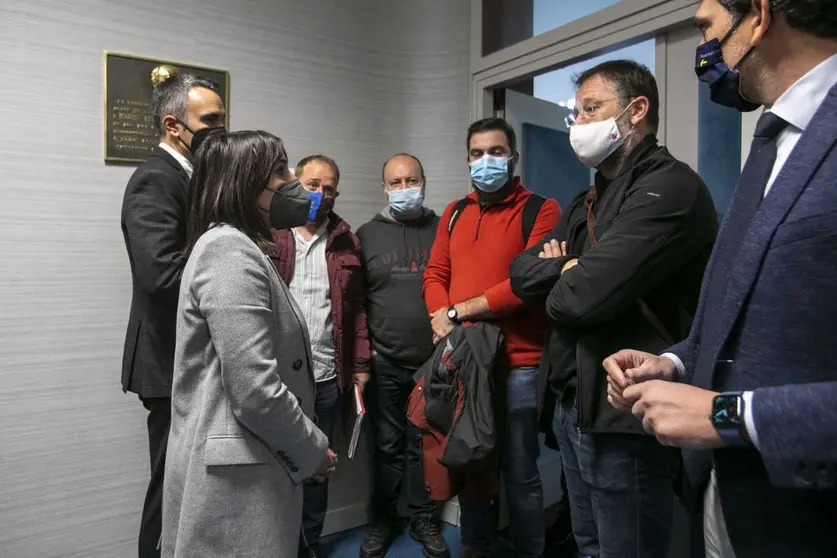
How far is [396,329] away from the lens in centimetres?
237

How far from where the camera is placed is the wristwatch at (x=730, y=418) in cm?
66

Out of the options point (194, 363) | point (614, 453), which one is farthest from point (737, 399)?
point (194, 363)

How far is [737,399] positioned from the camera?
665 mm

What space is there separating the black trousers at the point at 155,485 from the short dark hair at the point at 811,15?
70.3 inches

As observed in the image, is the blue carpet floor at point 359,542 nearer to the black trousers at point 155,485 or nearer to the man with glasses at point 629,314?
the black trousers at point 155,485

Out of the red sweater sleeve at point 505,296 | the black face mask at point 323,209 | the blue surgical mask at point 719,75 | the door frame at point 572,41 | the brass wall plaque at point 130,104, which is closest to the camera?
the blue surgical mask at point 719,75

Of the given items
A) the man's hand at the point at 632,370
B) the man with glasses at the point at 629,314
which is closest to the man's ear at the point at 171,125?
the man with glasses at the point at 629,314

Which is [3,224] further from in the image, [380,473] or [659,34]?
[659,34]

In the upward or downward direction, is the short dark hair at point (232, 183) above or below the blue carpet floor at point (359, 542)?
above

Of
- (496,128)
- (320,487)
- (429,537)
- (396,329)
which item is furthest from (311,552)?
(496,128)

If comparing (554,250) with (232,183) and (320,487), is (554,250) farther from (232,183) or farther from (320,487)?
(320,487)

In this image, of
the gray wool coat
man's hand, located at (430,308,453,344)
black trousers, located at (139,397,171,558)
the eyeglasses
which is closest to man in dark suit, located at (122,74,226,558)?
black trousers, located at (139,397,171,558)

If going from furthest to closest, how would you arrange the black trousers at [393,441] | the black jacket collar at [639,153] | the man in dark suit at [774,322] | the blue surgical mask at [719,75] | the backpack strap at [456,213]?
the black trousers at [393,441] < the backpack strap at [456,213] < the black jacket collar at [639,153] < the blue surgical mask at [719,75] < the man in dark suit at [774,322]

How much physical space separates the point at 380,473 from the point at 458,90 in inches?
74.1
